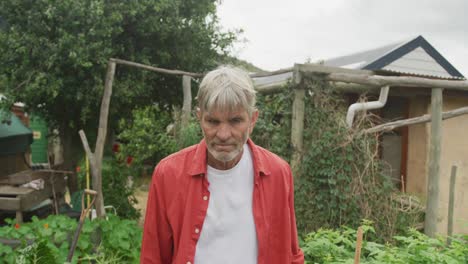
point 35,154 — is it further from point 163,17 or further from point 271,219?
point 271,219

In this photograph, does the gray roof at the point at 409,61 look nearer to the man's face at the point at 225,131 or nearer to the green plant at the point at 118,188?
the green plant at the point at 118,188

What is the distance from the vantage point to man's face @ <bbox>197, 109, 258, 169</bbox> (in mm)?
1813

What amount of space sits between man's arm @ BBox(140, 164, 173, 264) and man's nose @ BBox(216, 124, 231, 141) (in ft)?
0.97

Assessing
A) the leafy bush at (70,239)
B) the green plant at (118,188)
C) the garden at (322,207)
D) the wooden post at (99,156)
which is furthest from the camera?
the green plant at (118,188)

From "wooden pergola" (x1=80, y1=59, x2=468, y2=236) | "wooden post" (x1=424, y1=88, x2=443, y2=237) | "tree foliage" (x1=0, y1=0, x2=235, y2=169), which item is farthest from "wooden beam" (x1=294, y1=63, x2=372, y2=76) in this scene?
"tree foliage" (x1=0, y1=0, x2=235, y2=169)

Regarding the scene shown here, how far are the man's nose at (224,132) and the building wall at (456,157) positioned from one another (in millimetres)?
5681

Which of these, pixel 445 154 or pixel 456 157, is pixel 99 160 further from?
pixel 456 157

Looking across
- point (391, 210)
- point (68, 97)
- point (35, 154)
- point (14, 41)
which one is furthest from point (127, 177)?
point (35, 154)

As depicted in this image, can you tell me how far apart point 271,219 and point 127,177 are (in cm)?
664

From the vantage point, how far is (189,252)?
5.98 ft

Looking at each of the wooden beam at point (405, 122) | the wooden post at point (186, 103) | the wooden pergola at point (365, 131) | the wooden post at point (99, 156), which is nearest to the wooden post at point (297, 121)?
the wooden pergola at point (365, 131)

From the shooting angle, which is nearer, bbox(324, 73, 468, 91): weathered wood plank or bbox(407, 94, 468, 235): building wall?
bbox(324, 73, 468, 91): weathered wood plank

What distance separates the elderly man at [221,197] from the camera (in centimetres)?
182

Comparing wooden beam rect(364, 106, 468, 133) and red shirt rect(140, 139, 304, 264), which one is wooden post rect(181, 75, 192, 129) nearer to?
wooden beam rect(364, 106, 468, 133)
